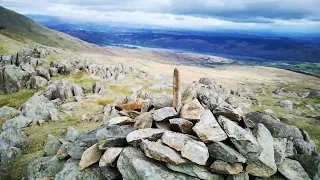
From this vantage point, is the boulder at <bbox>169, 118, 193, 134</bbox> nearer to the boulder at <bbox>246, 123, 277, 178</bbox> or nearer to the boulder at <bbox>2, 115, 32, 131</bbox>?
the boulder at <bbox>246, 123, 277, 178</bbox>

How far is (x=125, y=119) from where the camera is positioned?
31.5m

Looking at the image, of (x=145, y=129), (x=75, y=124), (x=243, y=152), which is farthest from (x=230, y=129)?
(x=75, y=124)

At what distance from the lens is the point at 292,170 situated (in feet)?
82.4

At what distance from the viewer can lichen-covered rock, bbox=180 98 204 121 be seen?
2692cm

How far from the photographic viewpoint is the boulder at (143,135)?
83.9 ft

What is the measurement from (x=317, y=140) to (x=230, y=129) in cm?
4425

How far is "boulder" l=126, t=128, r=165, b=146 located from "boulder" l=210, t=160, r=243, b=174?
541 centimetres

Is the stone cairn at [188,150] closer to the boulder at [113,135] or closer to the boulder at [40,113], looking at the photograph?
the boulder at [113,135]

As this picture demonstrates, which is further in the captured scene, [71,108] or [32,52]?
[32,52]

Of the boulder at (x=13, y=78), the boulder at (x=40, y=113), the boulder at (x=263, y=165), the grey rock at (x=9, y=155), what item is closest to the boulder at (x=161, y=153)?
the boulder at (x=263, y=165)

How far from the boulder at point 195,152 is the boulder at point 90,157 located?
814 centimetres

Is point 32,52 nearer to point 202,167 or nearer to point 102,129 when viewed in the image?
point 102,129

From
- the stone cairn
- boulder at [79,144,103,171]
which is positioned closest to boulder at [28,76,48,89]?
the stone cairn

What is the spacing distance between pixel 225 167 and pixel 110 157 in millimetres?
9505
